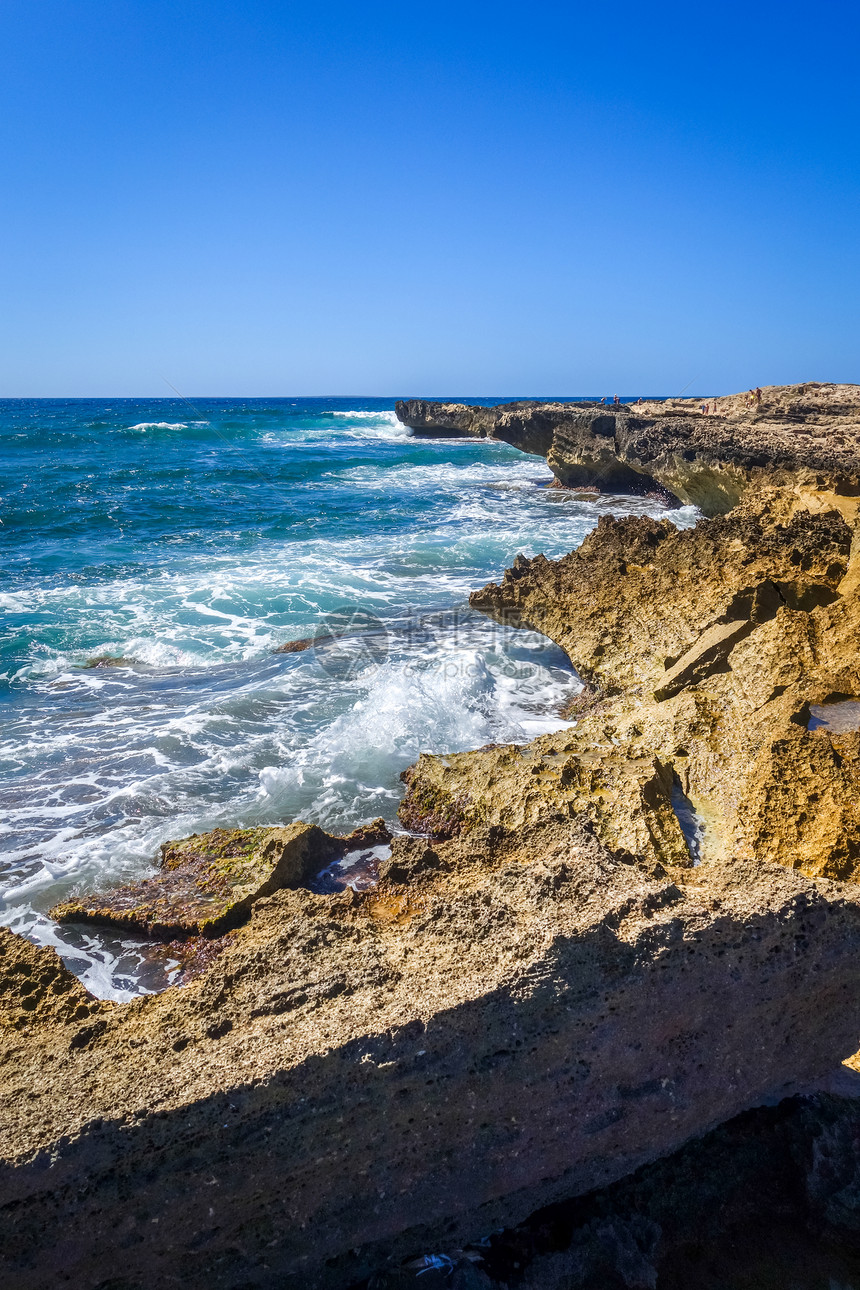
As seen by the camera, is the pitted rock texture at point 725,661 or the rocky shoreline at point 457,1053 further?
the pitted rock texture at point 725,661

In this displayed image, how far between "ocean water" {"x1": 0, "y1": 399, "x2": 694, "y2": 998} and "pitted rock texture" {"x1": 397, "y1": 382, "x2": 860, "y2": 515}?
152 cm

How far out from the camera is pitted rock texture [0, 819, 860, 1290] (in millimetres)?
2271

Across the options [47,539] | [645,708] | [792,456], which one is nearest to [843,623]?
[645,708]

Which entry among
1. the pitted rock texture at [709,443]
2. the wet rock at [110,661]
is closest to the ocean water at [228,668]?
the wet rock at [110,661]

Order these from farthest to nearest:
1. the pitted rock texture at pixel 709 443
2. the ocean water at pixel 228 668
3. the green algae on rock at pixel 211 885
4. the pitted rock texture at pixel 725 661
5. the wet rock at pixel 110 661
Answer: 1. the pitted rock texture at pixel 709 443
2. the wet rock at pixel 110 661
3. the ocean water at pixel 228 668
4. the green algae on rock at pixel 211 885
5. the pitted rock texture at pixel 725 661

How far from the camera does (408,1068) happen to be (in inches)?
96.0

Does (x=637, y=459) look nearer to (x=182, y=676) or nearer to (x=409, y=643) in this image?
(x=409, y=643)

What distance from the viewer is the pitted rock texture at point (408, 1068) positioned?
227cm

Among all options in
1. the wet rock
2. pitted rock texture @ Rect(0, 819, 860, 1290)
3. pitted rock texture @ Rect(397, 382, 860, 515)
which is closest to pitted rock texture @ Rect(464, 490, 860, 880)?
pitted rock texture @ Rect(0, 819, 860, 1290)

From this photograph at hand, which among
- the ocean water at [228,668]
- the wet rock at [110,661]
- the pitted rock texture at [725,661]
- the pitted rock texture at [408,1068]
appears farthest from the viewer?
the wet rock at [110,661]

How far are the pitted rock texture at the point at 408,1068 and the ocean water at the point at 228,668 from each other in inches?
62.6

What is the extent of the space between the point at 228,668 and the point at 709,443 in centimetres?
1017

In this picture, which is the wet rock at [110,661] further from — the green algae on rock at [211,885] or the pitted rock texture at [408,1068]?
the pitted rock texture at [408,1068]

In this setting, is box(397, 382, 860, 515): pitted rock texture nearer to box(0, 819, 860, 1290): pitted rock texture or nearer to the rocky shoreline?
the rocky shoreline
